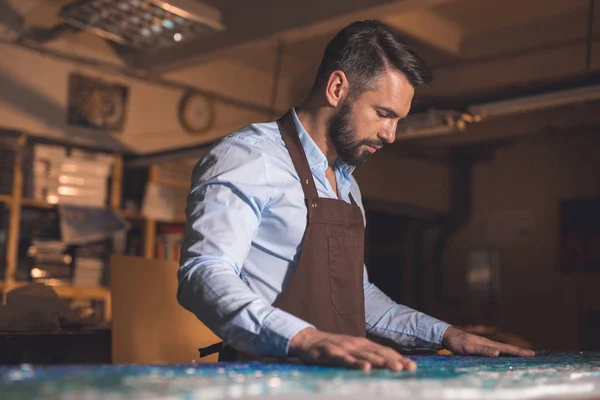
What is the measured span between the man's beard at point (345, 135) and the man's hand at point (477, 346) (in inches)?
20.6

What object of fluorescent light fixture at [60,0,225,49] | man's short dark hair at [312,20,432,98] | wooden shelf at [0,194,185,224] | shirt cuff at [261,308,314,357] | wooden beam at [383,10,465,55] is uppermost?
wooden beam at [383,10,465,55]

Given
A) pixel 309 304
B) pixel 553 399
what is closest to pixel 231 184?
pixel 309 304

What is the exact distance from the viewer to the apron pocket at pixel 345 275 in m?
1.62

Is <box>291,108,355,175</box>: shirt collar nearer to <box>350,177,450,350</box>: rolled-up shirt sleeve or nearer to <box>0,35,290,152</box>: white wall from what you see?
<box>350,177,450,350</box>: rolled-up shirt sleeve

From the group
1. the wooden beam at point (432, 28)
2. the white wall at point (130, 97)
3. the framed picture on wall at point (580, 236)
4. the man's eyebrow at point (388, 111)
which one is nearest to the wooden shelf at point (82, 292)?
the white wall at point (130, 97)

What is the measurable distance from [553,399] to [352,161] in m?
0.97

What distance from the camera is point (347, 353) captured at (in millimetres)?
1141

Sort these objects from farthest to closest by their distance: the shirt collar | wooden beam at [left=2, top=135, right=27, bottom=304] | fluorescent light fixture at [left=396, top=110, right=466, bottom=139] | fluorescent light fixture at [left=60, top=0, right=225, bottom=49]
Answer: wooden beam at [left=2, top=135, right=27, bottom=304] → fluorescent light fixture at [left=60, top=0, right=225, bottom=49] → fluorescent light fixture at [left=396, top=110, right=466, bottom=139] → the shirt collar

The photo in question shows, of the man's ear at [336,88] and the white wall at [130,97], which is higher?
the white wall at [130,97]

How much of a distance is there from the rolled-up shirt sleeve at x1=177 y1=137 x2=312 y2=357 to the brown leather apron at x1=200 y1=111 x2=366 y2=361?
14 centimetres

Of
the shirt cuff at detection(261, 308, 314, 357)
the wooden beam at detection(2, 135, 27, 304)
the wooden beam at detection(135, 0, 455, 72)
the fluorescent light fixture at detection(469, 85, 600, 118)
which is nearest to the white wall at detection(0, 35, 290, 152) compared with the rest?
the wooden beam at detection(2, 135, 27, 304)

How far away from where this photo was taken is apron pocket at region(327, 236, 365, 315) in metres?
1.62

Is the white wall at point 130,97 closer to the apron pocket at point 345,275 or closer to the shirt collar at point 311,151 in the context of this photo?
the shirt collar at point 311,151

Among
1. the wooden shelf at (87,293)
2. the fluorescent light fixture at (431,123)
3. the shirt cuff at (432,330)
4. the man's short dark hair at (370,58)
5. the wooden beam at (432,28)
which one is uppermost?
the wooden beam at (432,28)
